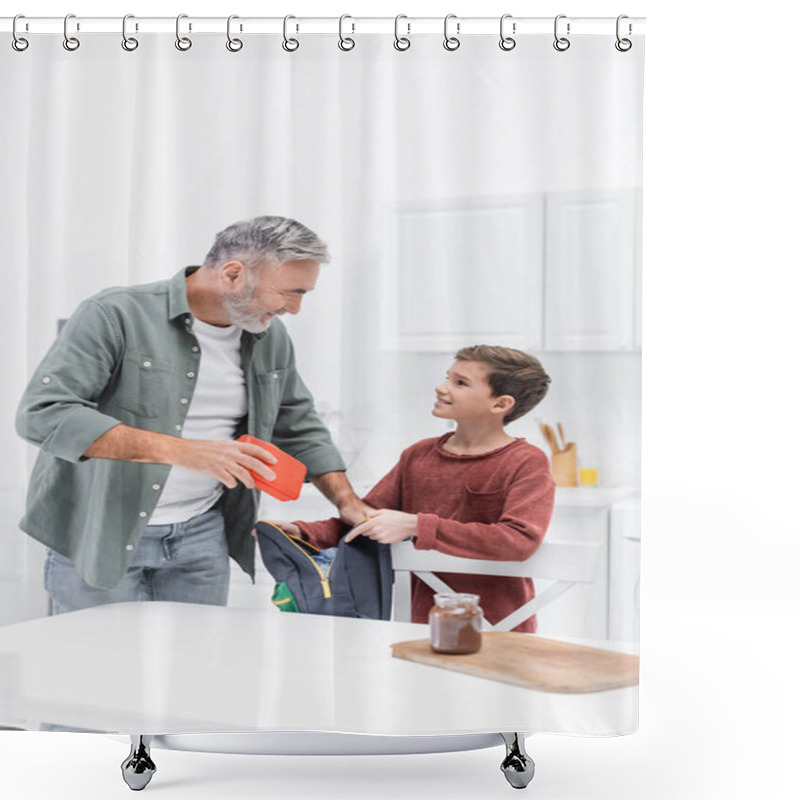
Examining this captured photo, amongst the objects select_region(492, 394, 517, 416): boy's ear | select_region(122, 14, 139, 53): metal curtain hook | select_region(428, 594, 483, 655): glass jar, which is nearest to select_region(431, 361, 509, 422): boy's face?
select_region(492, 394, 517, 416): boy's ear

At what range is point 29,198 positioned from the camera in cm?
227

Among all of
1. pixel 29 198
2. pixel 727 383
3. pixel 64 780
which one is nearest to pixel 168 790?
pixel 64 780

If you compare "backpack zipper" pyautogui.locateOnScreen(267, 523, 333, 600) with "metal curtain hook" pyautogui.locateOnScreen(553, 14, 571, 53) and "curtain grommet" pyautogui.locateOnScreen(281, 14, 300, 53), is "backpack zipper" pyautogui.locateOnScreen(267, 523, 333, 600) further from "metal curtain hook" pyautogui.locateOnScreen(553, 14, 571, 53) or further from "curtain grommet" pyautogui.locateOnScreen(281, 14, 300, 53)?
"metal curtain hook" pyautogui.locateOnScreen(553, 14, 571, 53)

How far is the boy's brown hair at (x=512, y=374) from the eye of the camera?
2242 mm

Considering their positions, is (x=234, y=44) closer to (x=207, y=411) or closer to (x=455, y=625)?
(x=207, y=411)

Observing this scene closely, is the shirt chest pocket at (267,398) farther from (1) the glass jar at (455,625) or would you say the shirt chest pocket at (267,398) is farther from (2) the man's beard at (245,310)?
(1) the glass jar at (455,625)

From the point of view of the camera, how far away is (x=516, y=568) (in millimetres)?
2258

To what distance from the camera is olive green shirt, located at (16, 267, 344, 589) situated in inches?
87.9

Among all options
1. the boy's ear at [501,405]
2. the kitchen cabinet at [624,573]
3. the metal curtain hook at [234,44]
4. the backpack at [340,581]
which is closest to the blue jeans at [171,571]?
the backpack at [340,581]

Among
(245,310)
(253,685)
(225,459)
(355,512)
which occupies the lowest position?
(253,685)

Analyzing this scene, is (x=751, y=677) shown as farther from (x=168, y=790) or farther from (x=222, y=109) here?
(x=222, y=109)

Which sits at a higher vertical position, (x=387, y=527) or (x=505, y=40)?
(x=505, y=40)

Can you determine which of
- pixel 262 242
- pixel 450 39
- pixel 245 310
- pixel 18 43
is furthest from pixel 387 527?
pixel 18 43

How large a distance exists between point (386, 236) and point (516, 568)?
743mm
